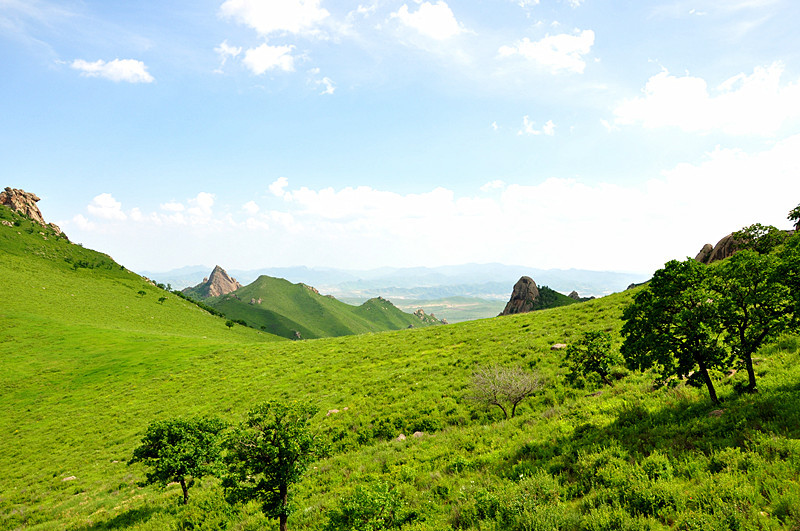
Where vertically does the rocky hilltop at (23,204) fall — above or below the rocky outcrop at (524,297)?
above

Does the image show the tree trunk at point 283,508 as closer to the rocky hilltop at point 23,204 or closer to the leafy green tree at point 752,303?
→ the leafy green tree at point 752,303

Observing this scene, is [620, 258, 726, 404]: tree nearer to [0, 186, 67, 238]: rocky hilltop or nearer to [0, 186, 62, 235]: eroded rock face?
[0, 186, 67, 238]: rocky hilltop

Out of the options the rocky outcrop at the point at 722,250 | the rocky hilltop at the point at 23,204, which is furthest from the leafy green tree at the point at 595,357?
the rocky hilltop at the point at 23,204

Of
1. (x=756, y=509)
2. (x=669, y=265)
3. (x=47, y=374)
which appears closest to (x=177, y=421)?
(x=756, y=509)

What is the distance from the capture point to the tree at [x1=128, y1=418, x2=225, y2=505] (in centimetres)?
1841

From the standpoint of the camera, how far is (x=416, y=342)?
47750mm

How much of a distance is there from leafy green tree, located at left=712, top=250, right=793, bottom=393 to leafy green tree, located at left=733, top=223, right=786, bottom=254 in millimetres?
8672

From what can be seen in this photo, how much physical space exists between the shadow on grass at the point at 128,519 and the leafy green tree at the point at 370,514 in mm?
15062

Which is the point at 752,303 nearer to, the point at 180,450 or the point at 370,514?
the point at 370,514

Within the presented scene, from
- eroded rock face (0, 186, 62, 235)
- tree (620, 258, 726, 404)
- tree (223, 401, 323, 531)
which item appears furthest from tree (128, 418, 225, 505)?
eroded rock face (0, 186, 62, 235)

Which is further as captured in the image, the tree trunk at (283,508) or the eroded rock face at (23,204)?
the eroded rock face at (23,204)

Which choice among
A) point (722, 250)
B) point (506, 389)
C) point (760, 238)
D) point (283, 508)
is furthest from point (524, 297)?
point (283, 508)

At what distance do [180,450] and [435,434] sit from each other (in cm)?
1586

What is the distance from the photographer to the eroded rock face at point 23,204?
177500 millimetres
